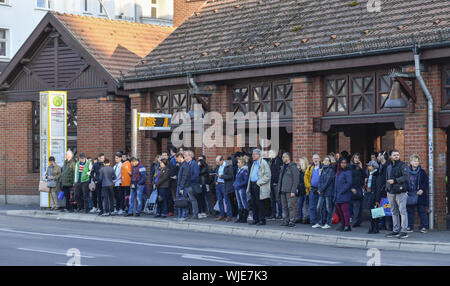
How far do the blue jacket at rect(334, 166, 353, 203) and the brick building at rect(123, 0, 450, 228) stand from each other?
1.38 metres

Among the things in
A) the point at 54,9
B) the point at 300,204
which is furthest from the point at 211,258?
the point at 54,9

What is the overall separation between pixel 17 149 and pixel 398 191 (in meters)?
17.0

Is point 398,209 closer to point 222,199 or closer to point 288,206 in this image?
point 288,206

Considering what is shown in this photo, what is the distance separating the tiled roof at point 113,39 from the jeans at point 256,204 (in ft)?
29.3

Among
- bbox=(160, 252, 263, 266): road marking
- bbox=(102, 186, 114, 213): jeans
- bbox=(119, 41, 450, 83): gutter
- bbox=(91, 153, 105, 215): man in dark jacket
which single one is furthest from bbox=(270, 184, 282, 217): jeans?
bbox=(160, 252, 263, 266): road marking

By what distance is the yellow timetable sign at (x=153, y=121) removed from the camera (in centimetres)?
2320

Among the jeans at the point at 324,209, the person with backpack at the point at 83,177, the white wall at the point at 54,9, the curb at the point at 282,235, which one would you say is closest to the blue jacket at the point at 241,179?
the curb at the point at 282,235

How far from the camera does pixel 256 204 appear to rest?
69.2 feet

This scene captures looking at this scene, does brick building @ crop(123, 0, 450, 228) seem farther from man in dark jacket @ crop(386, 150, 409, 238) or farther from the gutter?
man in dark jacket @ crop(386, 150, 409, 238)

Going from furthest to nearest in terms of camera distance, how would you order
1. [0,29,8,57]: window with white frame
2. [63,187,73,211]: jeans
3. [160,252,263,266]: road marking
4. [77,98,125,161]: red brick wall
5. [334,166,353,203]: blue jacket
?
[0,29,8,57]: window with white frame → [77,98,125,161]: red brick wall → [63,187,73,211]: jeans → [334,166,353,203]: blue jacket → [160,252,263,266]: road marking

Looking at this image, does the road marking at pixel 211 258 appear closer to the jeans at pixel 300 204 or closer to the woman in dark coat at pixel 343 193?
the woman in dark coat at pixel 343 193

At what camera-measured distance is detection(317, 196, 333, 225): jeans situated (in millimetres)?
20016

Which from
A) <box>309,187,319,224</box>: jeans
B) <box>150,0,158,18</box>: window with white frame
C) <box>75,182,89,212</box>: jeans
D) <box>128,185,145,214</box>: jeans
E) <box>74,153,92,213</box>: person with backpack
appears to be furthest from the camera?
<box>150,0,158,18</box>: window with white frame

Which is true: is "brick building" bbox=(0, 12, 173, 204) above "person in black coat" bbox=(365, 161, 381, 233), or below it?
above
